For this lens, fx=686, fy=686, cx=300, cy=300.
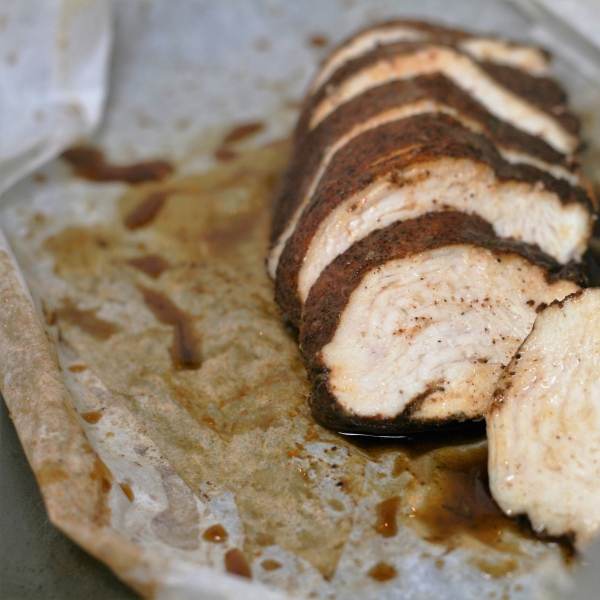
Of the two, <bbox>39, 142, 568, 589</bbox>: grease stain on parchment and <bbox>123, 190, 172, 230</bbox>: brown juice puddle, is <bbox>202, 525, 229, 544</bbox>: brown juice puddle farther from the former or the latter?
<bbox>123, 190, 172, 230</bbox>: brown juice puddle


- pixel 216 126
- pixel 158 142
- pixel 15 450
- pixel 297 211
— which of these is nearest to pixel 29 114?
pixel 158 142

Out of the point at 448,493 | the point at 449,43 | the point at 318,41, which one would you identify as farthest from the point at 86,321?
the point at 318,41

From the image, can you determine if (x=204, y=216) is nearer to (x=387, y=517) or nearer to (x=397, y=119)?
(x=397, y=119)

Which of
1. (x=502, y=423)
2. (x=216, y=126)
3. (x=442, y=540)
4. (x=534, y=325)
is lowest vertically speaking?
(x=216, y=126)

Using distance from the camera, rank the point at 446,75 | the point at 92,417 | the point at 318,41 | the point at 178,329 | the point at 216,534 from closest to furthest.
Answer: the point at 216,534, the point at 92,417, the point at 178,329, the point at 446,75, the point at 318,41

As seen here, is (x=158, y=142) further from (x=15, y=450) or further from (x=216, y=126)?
(x=15, y=450)

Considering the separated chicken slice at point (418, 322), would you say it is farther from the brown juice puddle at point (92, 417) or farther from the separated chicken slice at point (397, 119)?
the brown juice puddle at point (92, 417)
